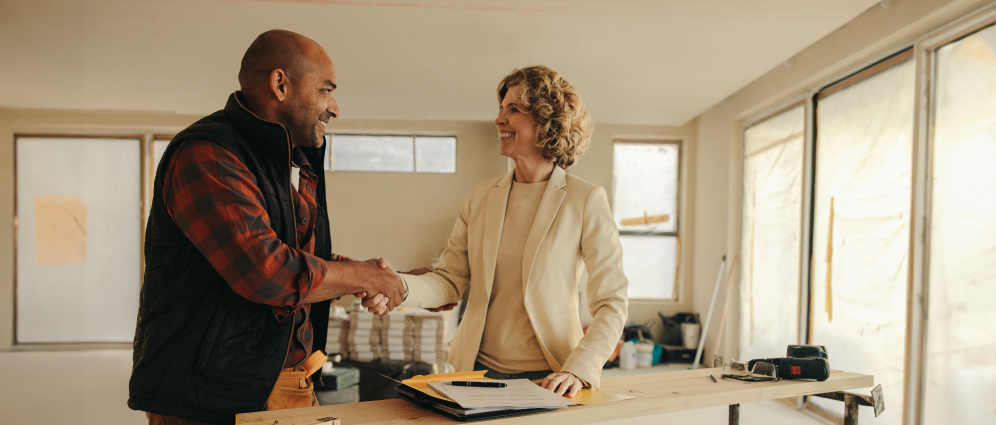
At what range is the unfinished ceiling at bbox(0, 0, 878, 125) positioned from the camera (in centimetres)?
343

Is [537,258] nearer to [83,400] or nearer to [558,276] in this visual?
[558,276]

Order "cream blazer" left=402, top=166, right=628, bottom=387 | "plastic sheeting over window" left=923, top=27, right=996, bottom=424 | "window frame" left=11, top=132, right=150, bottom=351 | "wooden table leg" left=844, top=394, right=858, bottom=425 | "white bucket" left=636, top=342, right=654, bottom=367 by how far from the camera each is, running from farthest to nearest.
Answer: "window frame" left=11, top=132, right=150, bottom=351
"white bucket" left=636, top=342, right=654, bottom=367
"plastic sheeting over window" left=923, top=27, right=996, bottom=424
"wooden table leg" left=844, top=394, right=858, bottom=425
"cream blazer" left=402, top=166, right=628, bottom=387

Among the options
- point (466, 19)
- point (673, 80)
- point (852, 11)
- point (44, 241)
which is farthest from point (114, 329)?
point (852, 11)

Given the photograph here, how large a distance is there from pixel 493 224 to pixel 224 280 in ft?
2.56

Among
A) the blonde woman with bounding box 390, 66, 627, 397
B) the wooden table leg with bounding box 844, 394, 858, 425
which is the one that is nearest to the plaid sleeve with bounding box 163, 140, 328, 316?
the blonde woman with bounding box 390, 66, 627, 397

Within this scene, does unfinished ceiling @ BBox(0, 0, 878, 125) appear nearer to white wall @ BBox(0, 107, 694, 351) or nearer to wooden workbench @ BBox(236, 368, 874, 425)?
white wall @ BBox(0, 107, 694, 351)

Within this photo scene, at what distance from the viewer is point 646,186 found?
7328mm

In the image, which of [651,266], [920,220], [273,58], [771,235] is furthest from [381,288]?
[651,266]

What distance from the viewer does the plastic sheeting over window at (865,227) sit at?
3508mm

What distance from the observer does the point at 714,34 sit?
12.4 feet

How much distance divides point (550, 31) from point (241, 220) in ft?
9.69

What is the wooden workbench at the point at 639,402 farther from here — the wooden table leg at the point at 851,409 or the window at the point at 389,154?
the window at the point at 389,154

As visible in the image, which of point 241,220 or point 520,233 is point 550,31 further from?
point 241,220

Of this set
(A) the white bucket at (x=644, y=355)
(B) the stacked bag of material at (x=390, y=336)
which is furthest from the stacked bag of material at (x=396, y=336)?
(A) the white bucket at (x=644, y=355)
